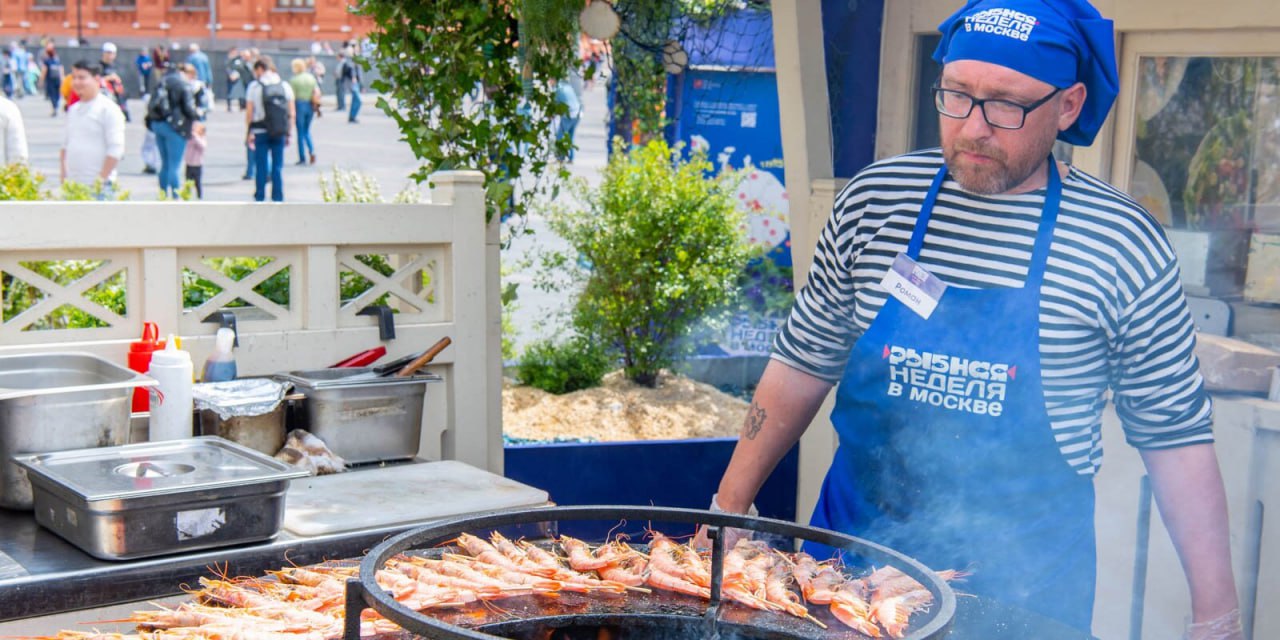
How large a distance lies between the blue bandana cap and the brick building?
4312 cm

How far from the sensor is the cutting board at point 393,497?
3170 mm

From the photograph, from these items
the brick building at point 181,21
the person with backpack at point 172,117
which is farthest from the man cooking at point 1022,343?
the brick building at point 181,21

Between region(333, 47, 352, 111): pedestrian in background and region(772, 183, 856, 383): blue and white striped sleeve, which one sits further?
region(333, 47, 352, 111): pedestrian in background

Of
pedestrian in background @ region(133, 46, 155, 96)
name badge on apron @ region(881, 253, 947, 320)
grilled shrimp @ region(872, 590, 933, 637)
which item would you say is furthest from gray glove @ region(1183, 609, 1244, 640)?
pedestrian in background @ region(133, 46, 155, 96)

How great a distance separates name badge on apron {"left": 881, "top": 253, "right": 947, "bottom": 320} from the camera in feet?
8.41

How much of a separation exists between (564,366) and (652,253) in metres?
0.88

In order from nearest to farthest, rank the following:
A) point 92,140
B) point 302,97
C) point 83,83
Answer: point 83,83 < point 92,140 < point 302,97

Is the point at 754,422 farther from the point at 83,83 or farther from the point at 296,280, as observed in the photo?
the point at 83,83

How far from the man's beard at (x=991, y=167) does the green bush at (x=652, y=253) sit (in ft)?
15.5

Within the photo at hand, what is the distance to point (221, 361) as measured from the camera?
385cm

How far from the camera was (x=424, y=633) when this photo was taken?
1.49m

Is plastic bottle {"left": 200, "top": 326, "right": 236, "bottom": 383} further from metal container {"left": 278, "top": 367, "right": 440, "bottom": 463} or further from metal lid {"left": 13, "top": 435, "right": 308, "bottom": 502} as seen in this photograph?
metal lid {"left": 13, "top": 435, "right": 308, "bottom": 502}

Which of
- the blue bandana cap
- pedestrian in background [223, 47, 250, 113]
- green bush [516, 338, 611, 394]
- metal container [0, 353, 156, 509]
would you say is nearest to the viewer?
the blue bandana cap

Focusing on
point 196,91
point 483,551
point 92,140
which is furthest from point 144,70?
point 483,551
